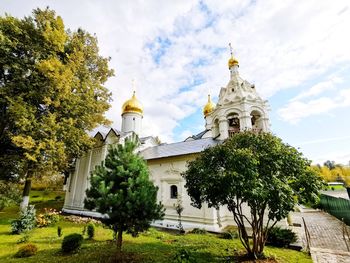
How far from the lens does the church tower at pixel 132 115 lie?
79.8 ft

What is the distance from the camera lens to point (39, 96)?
14703 mm

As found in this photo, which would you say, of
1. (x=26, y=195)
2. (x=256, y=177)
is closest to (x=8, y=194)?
Result: (x=26, y=195)

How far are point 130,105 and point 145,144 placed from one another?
5.68 meters

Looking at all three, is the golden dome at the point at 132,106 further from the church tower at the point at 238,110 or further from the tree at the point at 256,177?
the tree at the point at 256,177

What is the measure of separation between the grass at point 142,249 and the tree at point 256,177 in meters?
1.71

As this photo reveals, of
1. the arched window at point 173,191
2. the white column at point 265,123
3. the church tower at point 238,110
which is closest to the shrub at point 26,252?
the arched window at point 173,191

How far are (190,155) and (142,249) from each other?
7.84 m

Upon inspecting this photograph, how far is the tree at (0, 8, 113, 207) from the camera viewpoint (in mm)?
13906

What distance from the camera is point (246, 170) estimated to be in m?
6.77

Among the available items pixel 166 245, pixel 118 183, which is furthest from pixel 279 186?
pixel 166 245

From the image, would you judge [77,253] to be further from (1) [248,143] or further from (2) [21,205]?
→ (2) [21,205]

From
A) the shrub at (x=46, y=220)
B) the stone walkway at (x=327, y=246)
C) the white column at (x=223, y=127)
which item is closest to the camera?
the stone walkway at (x=327, y=246)

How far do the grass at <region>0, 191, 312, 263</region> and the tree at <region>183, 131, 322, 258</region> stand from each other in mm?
1713

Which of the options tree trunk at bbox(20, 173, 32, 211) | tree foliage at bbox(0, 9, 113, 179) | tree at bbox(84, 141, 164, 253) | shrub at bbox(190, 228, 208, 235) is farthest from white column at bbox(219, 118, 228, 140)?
tree trunk at bbox(20, 173, 32, 211)
